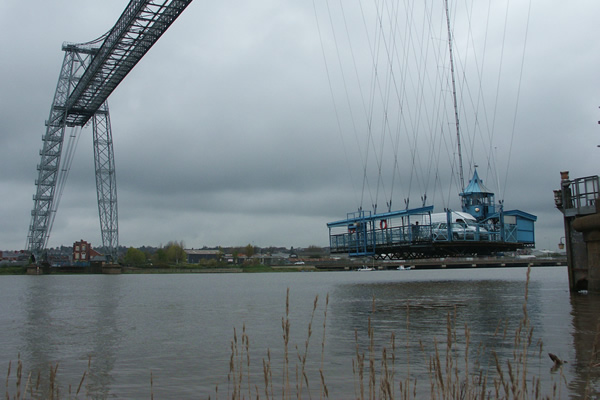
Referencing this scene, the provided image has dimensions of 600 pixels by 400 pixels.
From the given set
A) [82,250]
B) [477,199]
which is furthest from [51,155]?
[82,250]

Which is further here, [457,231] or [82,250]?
[82,250]

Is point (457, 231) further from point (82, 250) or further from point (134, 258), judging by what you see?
point (82, 250)

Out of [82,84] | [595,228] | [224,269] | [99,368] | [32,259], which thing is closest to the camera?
[99,368]

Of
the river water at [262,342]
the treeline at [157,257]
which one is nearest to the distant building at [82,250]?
the treeline at [157,257]

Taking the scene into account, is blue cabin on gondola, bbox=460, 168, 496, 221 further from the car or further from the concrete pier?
the concrete pier

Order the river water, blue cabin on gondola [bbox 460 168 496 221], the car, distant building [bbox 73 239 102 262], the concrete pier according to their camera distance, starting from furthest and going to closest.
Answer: distant building [bbox 73 239 102 262]
blue cabin on gondola [bbox 460 168 496 221]
the car
the concrete pier
the river water

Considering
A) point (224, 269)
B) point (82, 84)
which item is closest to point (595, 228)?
point (82, 84)

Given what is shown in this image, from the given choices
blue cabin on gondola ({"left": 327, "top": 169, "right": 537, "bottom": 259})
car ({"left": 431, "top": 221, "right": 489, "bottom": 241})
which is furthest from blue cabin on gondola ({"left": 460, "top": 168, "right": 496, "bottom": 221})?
car ({"left": 431, "top": 221, "right": 489, "bottom": 241})

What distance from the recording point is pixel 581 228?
75.6ft

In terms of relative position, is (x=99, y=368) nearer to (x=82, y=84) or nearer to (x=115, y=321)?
(x=115, y=321)

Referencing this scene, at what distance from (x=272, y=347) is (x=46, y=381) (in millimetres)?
5161

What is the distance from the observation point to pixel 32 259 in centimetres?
8125

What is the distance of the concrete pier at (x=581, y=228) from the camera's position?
74.1 ft

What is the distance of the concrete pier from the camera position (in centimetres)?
2258
